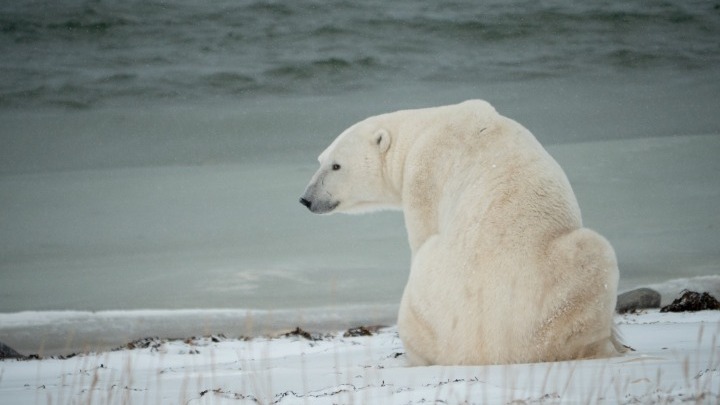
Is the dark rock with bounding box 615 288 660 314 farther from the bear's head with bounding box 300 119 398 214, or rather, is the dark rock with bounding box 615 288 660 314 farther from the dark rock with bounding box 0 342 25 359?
the dark rock with bounding box 0 342 25 359

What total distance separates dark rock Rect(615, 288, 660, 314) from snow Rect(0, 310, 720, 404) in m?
3.69

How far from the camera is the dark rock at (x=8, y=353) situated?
10.9m

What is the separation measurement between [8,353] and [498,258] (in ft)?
24.7

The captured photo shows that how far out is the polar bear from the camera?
5688 mm

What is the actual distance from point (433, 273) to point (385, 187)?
1750 mm

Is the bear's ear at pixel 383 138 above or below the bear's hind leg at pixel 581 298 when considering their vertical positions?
above

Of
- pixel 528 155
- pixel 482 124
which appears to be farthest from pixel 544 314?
pixel 482 124

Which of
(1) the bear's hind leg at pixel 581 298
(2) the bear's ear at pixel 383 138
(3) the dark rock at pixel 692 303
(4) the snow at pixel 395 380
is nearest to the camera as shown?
(4) the snow at pixel 395 380

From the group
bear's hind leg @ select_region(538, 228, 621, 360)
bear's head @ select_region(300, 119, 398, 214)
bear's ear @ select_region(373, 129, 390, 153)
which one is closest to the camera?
bear's hind leg @ select_region(538, 228, 621, 360)

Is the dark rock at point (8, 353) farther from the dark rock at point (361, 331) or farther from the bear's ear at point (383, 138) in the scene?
the bear's ear at point (383, 138)

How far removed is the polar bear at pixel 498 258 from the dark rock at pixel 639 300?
691 cm

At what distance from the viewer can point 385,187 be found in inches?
304

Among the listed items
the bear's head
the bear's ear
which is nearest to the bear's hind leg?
the bear's ear

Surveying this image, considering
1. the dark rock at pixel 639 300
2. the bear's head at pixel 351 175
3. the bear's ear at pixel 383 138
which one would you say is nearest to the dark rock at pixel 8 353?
the bear's head at pixel 351 175
